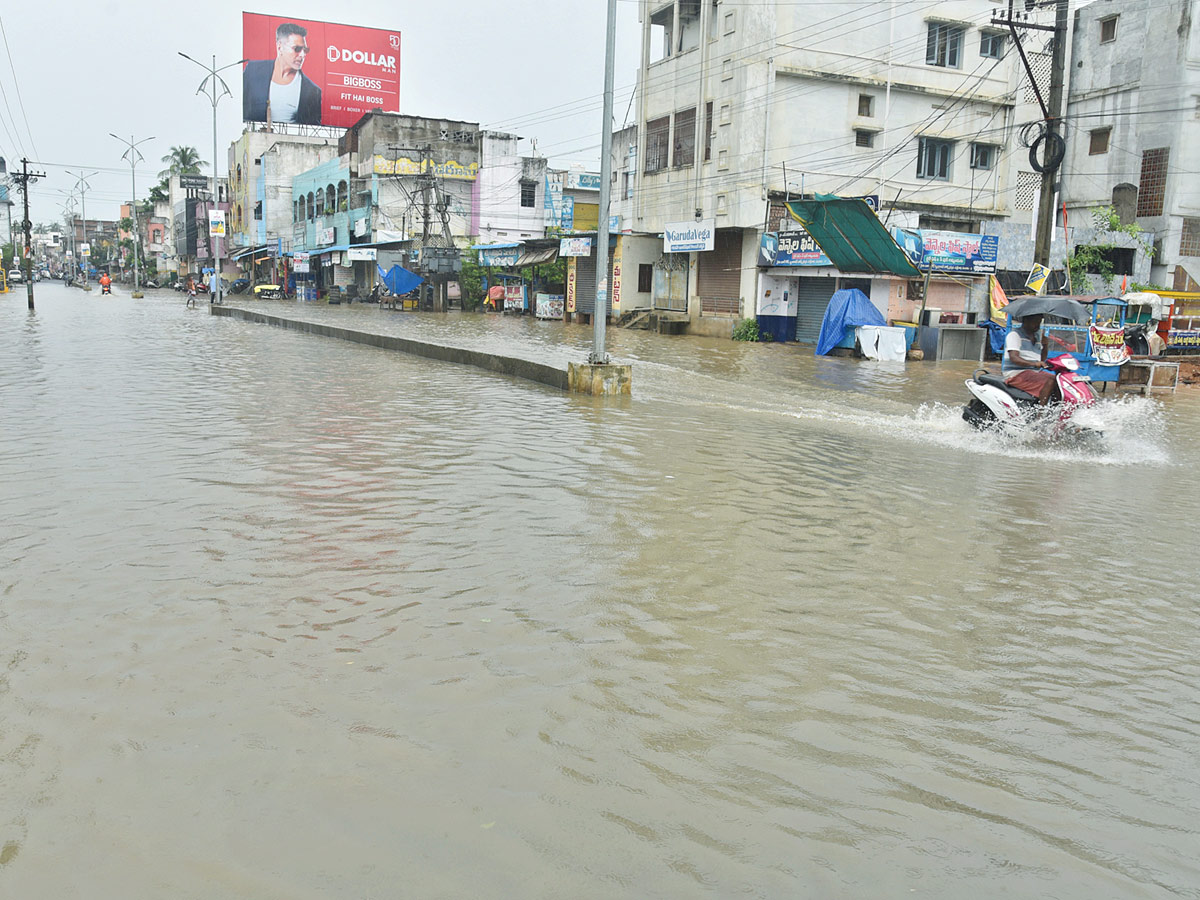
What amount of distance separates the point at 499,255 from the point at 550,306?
705 centimetres

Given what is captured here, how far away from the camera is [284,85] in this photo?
68312 millimetres

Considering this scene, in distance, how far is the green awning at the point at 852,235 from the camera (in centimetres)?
2531

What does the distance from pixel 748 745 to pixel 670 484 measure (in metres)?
4.76

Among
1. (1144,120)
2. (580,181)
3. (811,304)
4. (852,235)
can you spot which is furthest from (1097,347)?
(580,181)

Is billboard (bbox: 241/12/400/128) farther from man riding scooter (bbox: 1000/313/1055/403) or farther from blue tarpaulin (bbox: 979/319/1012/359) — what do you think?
man riding scooter (bbox: 1000/313/1055/403)

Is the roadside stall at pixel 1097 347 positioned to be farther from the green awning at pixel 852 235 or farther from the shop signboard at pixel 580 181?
the shop signboard at pixel 580 181

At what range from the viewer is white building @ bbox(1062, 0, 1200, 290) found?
31.2 metres

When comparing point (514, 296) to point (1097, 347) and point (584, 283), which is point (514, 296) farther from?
point (1097, 347)

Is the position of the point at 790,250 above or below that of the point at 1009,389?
above

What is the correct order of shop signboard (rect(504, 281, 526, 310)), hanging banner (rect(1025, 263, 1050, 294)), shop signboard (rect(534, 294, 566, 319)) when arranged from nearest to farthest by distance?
1. hanging banner (rect(1025, 263, 1050, 294))
2. shop signboard (rect(534, 294, 566, 319))
3. shop signboard (rect(504, 281, 526, 310))

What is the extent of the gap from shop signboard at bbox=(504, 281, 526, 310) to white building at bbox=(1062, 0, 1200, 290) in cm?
2433

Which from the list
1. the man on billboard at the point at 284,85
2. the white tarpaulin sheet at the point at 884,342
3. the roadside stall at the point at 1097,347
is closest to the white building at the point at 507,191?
the man on billboard at the point at 284,85

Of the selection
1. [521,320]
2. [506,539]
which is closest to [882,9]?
[521,320]

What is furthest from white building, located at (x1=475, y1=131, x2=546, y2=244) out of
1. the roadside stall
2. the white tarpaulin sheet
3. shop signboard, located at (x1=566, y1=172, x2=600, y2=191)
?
the roadside stall
